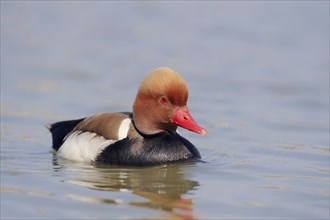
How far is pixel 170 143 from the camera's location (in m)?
10.4

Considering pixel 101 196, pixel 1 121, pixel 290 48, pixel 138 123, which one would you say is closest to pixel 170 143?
pixel 138 123

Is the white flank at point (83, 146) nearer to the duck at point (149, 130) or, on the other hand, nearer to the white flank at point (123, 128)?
the duck at point (149, 130)

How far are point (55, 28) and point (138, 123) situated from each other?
29.0 ft

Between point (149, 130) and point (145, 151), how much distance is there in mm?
257

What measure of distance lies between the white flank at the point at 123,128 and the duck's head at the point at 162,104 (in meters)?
0.12

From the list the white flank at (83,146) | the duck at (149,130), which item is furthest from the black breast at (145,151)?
the white flank at (83,146)

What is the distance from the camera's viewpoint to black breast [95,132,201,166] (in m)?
10.2

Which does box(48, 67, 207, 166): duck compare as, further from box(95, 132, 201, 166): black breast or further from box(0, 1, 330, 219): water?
box(0, 1, 330, 219): water

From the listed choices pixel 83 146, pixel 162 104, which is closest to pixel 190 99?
pixel 83 146

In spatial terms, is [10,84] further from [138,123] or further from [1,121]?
[138,123]

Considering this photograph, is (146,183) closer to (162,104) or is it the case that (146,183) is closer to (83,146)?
(162,104)

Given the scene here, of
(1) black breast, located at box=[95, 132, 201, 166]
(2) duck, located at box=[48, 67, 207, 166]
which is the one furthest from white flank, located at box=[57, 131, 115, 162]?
(1) black breast, located at box=[95, 132, 201, 166]

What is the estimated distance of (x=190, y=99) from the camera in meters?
14.3

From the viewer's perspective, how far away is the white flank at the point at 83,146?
10.5 meters
